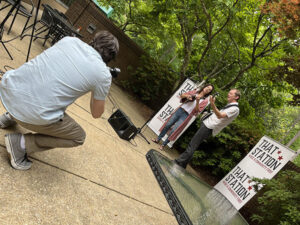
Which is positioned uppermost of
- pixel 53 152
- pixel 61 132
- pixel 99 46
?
pixel 99 46

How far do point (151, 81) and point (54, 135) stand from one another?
831 cm

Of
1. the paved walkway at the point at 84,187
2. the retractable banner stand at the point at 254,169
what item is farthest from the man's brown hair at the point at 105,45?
the retractable banner stand at the point at 254,169

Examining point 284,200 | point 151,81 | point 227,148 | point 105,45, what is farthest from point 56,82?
point 151,81

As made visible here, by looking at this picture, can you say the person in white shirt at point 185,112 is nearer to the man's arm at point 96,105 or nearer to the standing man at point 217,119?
the standing man at point 217,119

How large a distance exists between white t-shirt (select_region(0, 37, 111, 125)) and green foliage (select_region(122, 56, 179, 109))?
8.20 m

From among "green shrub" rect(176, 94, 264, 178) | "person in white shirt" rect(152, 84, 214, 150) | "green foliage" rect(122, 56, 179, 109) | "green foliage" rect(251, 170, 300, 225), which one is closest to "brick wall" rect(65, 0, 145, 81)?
"green foliage" rect(122, 56, 179, 109)

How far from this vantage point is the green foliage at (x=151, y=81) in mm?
10363

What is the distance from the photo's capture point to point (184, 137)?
26.3 feet

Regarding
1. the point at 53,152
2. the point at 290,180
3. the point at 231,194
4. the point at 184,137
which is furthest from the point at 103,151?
the point at 184,137

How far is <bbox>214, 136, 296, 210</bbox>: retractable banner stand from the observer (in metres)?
5.16

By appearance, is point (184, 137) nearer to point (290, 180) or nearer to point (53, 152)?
point (290, 180)

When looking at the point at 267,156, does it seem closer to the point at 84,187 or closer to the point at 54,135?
the point at 84,187

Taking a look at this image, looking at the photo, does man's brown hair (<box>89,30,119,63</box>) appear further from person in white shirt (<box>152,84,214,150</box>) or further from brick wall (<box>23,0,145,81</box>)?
brick wall (<box>23,0,145,81</box>)

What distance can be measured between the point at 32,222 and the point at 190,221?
1168mm
